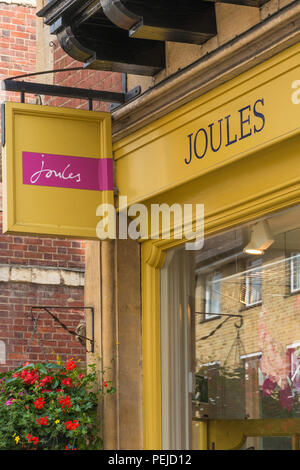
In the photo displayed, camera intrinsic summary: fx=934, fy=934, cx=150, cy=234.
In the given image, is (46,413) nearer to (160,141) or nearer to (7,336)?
(160,141)

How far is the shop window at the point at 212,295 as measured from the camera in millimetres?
6746

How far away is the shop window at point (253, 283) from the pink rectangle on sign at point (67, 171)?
48.5 inches

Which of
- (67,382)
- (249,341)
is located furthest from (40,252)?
(67,382)

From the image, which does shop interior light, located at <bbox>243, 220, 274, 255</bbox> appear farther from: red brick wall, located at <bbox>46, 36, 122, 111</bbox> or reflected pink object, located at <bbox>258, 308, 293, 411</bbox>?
red brick wall, located at <bbox>46, 36, 122, 111</bbox>

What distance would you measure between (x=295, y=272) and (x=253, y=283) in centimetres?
32

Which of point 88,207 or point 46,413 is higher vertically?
point 88,207

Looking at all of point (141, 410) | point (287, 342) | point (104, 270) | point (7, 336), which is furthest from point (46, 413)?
point (7, 336)

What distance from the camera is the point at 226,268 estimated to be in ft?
22.0

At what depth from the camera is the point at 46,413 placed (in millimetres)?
5715

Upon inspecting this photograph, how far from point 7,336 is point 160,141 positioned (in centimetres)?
620

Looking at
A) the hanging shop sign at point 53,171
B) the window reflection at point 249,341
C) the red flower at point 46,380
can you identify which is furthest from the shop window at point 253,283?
the red flower at point 46,380

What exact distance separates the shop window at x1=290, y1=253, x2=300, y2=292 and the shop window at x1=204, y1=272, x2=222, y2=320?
537 millimetres

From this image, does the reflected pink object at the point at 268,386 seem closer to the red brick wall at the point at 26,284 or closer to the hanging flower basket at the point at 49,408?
the hanging flower basket at the point at 49,408

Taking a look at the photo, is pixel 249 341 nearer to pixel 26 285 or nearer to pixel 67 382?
pixel 67 382
